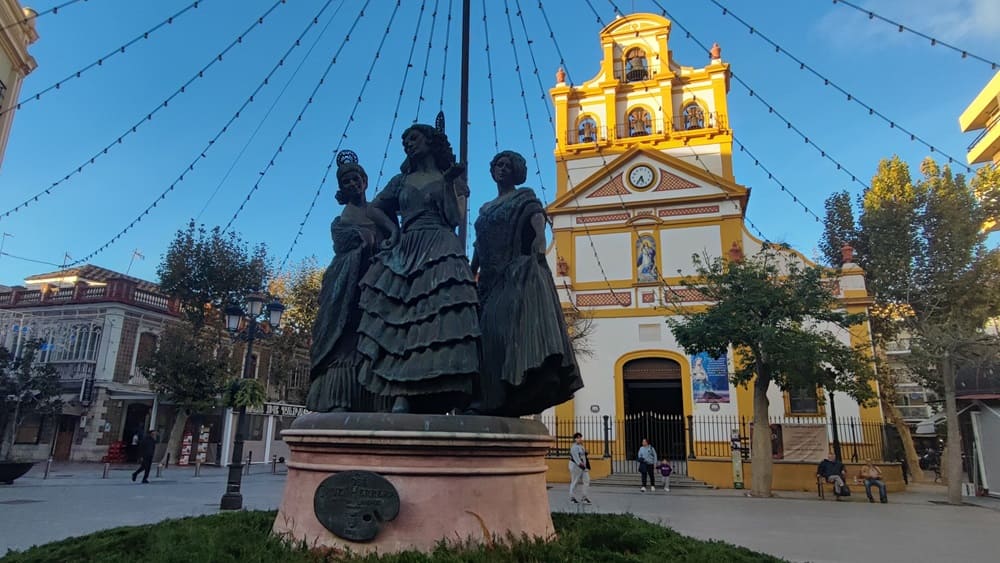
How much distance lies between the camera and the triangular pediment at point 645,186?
22922 millimetres

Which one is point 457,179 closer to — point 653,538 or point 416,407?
point 416,407

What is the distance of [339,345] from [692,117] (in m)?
22.9

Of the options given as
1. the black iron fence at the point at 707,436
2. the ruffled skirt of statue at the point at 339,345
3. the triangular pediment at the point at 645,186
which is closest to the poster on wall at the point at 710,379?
the black iron fence at the point at 707,436

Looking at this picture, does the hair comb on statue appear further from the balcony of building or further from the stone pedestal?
the balcony of building

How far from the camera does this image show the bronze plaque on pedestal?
371cm

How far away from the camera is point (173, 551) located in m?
3.52

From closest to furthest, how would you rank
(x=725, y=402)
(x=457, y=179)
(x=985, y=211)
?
(x=457, y=179) < (x=985, y=211) < (x=725, y=402)

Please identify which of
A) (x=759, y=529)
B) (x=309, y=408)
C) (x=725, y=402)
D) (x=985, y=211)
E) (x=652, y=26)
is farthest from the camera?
(x=652, y=26)

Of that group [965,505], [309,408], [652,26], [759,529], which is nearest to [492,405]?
[309,408]

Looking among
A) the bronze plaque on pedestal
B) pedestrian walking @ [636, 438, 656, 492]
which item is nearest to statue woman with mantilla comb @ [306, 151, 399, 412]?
the bronze plaque on pedestal

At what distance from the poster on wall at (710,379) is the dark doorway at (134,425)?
20.3 metres

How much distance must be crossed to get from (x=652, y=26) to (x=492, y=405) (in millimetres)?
24844

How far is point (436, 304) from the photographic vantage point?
437 centimetres

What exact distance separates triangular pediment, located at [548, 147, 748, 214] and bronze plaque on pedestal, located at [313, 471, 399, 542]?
19.9 metres
